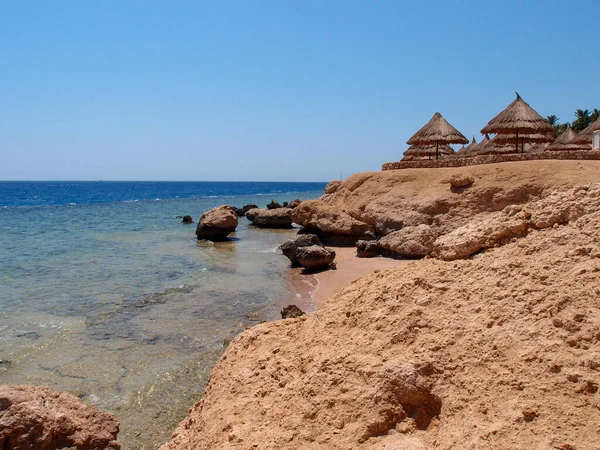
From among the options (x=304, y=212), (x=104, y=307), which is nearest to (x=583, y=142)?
(x=304, y=212)

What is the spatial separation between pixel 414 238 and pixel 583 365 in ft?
52.4

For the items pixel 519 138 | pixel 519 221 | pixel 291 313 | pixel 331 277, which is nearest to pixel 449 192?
pixel 331 277

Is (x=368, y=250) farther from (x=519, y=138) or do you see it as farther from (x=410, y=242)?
(x=519, y=138)

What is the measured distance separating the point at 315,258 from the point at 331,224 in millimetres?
6421

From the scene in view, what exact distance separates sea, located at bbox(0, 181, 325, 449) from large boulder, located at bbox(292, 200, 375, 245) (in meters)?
2.40

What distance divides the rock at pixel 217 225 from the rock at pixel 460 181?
1244 centimetres

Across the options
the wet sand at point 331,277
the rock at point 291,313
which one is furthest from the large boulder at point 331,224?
the rock at point 291,313

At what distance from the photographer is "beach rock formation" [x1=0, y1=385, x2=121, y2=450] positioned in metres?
4.66

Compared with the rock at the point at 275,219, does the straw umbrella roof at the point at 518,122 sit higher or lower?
higher

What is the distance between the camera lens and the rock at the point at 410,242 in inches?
731

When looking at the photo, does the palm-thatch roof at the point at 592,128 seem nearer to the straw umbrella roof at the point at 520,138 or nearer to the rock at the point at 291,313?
the straw umbrella roof at the point at 520,138

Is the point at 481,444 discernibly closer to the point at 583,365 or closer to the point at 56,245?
the point at 583,365

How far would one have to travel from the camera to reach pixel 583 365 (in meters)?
3.06

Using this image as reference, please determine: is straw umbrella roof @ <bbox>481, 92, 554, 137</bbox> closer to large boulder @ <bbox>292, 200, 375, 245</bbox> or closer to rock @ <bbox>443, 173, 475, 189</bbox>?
rock @ <bbox>443, 173, 475, 189</bbox>
